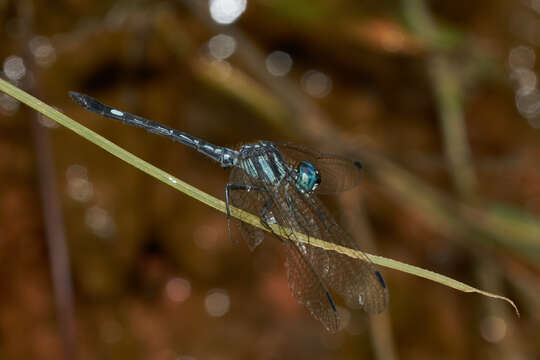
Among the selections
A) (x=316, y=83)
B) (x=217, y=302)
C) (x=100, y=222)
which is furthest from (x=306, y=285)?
(x=316, y=83)

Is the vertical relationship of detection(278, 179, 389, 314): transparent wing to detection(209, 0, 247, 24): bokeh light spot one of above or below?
below

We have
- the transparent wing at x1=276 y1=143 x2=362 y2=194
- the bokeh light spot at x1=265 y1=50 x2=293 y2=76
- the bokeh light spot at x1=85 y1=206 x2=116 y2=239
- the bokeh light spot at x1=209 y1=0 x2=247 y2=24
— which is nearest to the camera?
the transparent wing at x1=276 y1=143 x2=362 y2=194

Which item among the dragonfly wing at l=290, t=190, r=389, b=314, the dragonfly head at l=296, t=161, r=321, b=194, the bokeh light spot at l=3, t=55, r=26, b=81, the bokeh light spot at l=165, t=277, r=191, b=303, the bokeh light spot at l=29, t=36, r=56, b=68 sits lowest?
the dragonfly wing at l=290, t=190, r=389, b=314

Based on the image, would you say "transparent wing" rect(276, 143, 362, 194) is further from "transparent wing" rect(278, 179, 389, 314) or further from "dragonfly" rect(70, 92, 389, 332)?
"transparent wing" rect(278, 179, 389, 314)

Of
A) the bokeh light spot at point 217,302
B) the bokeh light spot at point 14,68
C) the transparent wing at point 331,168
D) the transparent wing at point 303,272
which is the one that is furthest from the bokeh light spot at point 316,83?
the transparent wing at point 303,272

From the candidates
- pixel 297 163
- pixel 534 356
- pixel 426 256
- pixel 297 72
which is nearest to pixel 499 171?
pixel 426 256

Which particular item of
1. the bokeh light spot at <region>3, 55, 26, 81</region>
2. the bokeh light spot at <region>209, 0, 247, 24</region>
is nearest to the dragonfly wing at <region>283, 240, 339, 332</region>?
the bokeh light spot at <region>3, 55, 26, 81</region>

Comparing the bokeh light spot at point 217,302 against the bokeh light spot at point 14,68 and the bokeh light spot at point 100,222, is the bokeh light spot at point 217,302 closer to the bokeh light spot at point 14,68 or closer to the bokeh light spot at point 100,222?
the bokeh light spot at point 100,222
